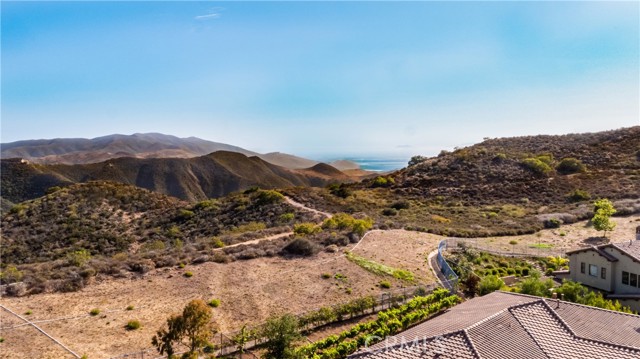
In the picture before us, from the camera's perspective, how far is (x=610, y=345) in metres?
11.9

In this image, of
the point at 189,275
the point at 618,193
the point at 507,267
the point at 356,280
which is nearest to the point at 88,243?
the point at 189,275

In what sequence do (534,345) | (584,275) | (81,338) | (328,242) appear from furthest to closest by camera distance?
1. (328,242)
2. (584,275)
3. (81,338)
4. (534,345)

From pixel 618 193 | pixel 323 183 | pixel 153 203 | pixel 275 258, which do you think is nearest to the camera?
pixel 275 258

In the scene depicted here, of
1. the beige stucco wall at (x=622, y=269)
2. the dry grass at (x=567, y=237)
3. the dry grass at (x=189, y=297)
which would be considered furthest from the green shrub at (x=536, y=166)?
the beige stucco wall at (x=622, y=269)

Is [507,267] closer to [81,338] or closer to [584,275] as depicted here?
[584,275]

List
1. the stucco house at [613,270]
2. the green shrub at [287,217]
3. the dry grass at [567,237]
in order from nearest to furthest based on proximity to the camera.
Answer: the stucco house at [613,270] → the dry grass at [567,237] → the green shrub at [287,217]

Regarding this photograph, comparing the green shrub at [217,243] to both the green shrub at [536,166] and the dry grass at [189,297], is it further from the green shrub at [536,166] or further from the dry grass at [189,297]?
the green shrub at [536,166]

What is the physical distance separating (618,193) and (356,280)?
43.5 meters

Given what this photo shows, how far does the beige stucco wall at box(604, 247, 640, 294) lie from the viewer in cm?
2291

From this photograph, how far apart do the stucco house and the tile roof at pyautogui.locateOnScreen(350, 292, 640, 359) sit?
32.7ft

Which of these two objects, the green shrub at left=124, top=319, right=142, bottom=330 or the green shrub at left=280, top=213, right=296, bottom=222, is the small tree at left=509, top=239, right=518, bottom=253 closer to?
the green shrub at left=280, top=213, right=296, bottom=222

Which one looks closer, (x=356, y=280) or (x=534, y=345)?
(x=534, y=345)

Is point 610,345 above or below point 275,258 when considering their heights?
above

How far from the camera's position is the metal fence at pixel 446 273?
2536 centimetres
